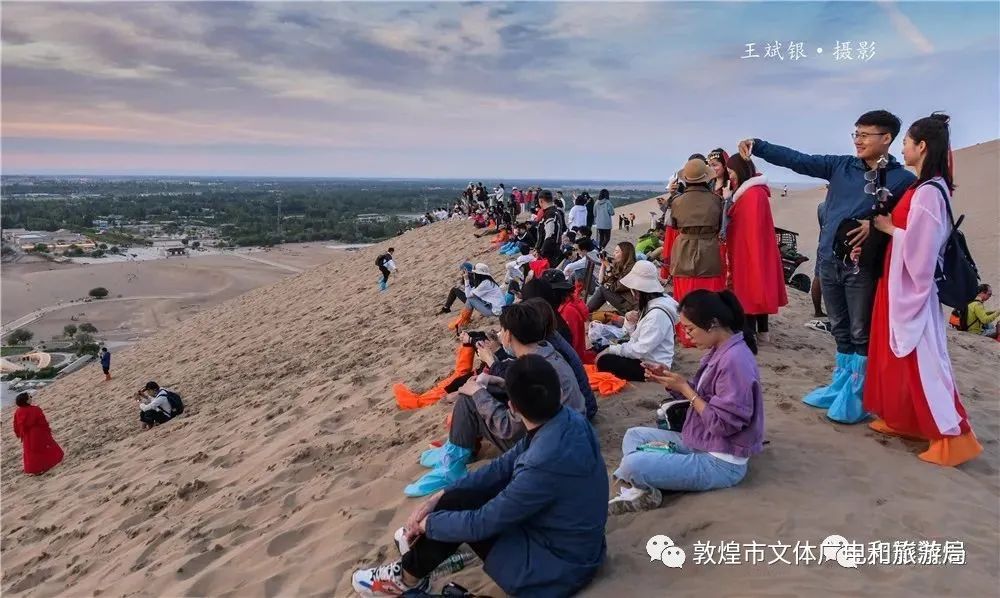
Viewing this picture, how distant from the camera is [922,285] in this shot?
3.34 meters

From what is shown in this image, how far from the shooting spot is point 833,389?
420 cm

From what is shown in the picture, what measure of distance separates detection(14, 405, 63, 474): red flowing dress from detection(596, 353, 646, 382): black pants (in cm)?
586

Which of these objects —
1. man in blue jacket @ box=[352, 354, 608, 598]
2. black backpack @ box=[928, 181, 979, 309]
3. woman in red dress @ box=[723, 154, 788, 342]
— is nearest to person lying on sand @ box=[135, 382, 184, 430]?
man in blue jacket @ box=[352, 354, 608, 598]

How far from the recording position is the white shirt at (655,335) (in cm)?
446

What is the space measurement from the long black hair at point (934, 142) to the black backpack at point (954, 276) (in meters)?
0.24

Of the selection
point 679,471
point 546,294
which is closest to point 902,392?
point 679,471

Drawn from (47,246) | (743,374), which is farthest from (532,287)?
(47,246)

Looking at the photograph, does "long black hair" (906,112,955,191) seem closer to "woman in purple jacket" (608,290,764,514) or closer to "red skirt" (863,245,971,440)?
"red skirt" (863,245,971,440)

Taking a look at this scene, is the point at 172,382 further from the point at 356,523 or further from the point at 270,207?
the point at 270,207

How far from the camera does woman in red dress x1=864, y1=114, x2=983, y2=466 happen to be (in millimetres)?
3299

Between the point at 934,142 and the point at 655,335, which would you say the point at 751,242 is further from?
the point at 934,142

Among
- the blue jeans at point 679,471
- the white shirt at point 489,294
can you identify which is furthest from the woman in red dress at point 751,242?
the white shirt at point 489,294

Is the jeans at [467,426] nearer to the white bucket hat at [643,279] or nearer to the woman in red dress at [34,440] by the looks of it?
the white bucket hat at [643,279]

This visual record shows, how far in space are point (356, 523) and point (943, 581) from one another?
2570mm
